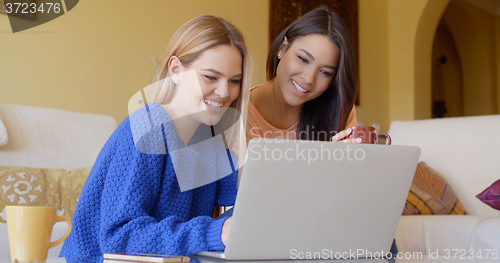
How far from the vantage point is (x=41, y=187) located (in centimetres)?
183

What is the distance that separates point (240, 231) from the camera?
688 millimetres

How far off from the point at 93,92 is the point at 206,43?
1.74 metres

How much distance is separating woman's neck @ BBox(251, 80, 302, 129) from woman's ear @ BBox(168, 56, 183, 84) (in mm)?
535

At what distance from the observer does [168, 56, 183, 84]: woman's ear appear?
1092 millimetres

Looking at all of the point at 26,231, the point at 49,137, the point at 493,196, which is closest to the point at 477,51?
the point at 493,196

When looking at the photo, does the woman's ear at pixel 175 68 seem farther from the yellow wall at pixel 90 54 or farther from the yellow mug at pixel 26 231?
the yellow wall at pixel 90 54

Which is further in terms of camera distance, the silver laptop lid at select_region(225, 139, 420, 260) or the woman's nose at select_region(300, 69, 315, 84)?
the woman's nose at select_region(300, 69, 315, 84)

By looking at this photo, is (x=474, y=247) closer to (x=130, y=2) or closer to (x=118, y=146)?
(x=118, y=146)

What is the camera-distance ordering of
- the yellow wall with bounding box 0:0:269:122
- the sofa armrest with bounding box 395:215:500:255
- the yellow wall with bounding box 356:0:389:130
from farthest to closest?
the yellow wall with bounding box 356:0:389:130, the yellow wall with bounding box 0:0:269:122, the sofa armrest with bounding box 395:215:500:255

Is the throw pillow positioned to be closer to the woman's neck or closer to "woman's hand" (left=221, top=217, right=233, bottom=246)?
the woman's neck

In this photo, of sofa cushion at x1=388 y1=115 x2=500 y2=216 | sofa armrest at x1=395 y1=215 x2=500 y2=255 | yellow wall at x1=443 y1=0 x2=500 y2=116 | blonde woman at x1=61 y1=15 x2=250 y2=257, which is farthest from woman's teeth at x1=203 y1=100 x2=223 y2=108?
yellow wall at x1=443 y1=0 x2=500 y2=116

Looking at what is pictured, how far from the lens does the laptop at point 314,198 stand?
651 mm

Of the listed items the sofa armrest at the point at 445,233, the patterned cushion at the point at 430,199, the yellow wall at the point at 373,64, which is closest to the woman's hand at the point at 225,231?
the sofa armrest at the point at 445,233

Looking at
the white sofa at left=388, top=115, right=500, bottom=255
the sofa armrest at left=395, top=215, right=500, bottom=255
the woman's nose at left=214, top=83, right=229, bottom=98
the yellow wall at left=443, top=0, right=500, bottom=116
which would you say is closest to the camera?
the woman's nose at left=214, top=83, right=229, bottom=98
